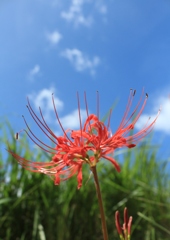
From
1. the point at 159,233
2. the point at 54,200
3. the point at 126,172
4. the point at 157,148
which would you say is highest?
the point at 157,148

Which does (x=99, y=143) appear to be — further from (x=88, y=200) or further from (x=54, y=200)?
(x=88, y=200)

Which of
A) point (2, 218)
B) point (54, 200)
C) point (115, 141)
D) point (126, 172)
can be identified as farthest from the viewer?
point (126, 172)

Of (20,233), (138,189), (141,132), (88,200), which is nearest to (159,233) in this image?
(138,189)

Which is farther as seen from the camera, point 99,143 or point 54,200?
point 54,200

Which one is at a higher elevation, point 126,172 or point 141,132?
point 126,172

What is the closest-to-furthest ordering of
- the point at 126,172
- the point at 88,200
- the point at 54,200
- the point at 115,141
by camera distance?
the point at 115,141 < the point at 54,200 < the point at 88,200 < the point at 126,172

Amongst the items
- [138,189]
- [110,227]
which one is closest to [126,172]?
[138,189]
